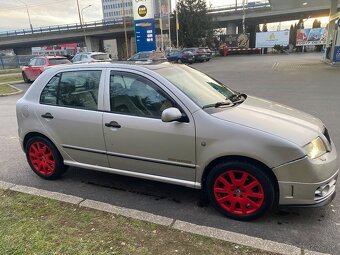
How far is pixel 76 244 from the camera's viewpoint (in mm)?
2729

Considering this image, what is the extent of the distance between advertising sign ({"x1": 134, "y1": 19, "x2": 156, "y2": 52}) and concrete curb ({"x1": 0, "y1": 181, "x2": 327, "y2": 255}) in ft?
80.4

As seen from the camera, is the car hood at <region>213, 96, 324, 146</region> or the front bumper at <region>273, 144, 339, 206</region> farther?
the car hood at <region>213, 96, 324, 146</region>

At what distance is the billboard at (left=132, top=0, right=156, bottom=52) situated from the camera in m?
26.1

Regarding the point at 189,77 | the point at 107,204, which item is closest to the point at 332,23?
the point at 189,77

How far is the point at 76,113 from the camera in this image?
3781 mm

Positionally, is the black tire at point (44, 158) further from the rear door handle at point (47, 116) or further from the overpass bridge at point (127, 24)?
the overpass bridge at point (127, 24)

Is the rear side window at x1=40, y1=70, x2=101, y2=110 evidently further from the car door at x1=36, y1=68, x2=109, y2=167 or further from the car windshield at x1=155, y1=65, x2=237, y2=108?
the car windshield at x1=155, y1=65, x2=237, y2=108

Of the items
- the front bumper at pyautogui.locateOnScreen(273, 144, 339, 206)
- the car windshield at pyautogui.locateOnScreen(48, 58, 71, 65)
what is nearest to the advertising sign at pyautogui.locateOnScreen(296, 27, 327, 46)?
the car windshield at pyautogui.locateOnScreen(48, 58, 71, 65)

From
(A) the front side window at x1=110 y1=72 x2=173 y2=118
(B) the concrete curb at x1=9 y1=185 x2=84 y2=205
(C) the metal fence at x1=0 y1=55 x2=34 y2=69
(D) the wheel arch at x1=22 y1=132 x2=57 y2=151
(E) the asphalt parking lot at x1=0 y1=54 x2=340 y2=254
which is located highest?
(A) the front side window at x1=110 y1=72 x2=173 y2=118

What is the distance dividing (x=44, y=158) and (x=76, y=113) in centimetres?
101

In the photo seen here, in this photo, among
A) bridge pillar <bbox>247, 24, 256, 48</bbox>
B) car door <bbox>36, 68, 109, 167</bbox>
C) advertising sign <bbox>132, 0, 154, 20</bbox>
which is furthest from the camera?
bridge pillar <bbox>247, 24, 256, 48</bbox>

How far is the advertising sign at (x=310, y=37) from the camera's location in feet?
137

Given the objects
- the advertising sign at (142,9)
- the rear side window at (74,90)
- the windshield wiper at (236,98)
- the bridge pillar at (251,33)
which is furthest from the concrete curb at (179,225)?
the bridge pillar at (251,33)

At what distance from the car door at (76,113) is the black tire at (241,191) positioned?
143cm
